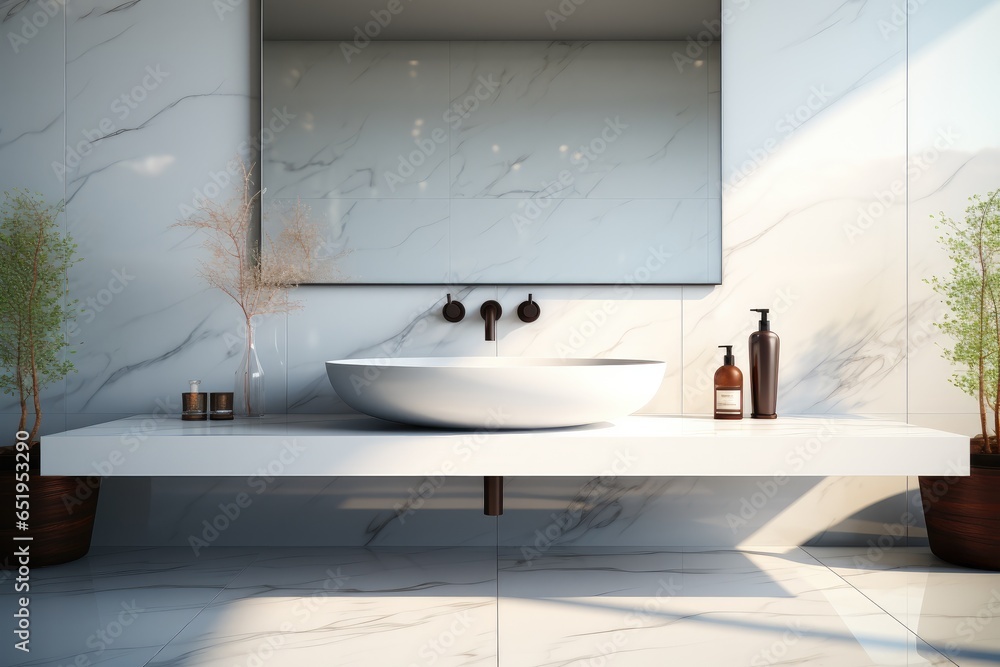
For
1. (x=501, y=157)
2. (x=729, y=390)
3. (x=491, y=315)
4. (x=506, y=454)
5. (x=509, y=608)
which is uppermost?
(x=501, y=157)

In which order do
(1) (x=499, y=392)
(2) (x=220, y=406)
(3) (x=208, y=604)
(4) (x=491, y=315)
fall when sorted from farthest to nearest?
(4) (x=491, y=315) < (2) (x=220, y=406) < (3) (x=208, y=604) < (1) (x=499, y=392)

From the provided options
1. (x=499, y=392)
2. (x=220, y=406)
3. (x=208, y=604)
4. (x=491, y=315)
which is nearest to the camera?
(x=499, y=392)

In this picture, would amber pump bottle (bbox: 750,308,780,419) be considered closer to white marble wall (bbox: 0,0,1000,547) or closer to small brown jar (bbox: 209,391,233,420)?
white marble wall (bbox: 0,0,1000,547)

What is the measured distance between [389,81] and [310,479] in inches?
50.9

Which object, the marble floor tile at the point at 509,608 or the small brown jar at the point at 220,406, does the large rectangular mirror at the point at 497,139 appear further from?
the marble floor tile at the point at 509,608

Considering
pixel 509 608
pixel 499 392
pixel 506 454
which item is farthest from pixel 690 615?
pixel 499 392

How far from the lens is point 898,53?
234 centimetres

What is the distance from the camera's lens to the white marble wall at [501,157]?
232 centimetres

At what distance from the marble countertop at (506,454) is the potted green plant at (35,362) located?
0.39m

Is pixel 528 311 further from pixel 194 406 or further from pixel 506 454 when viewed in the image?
pixel 194 406

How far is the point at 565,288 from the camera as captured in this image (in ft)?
7.70

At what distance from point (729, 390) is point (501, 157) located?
1004mm

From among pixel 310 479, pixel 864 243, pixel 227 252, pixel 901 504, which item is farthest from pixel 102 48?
pixel 901 504

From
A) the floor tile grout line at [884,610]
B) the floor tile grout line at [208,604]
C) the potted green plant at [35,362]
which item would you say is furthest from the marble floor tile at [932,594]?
the potted green plant at [35,362]
